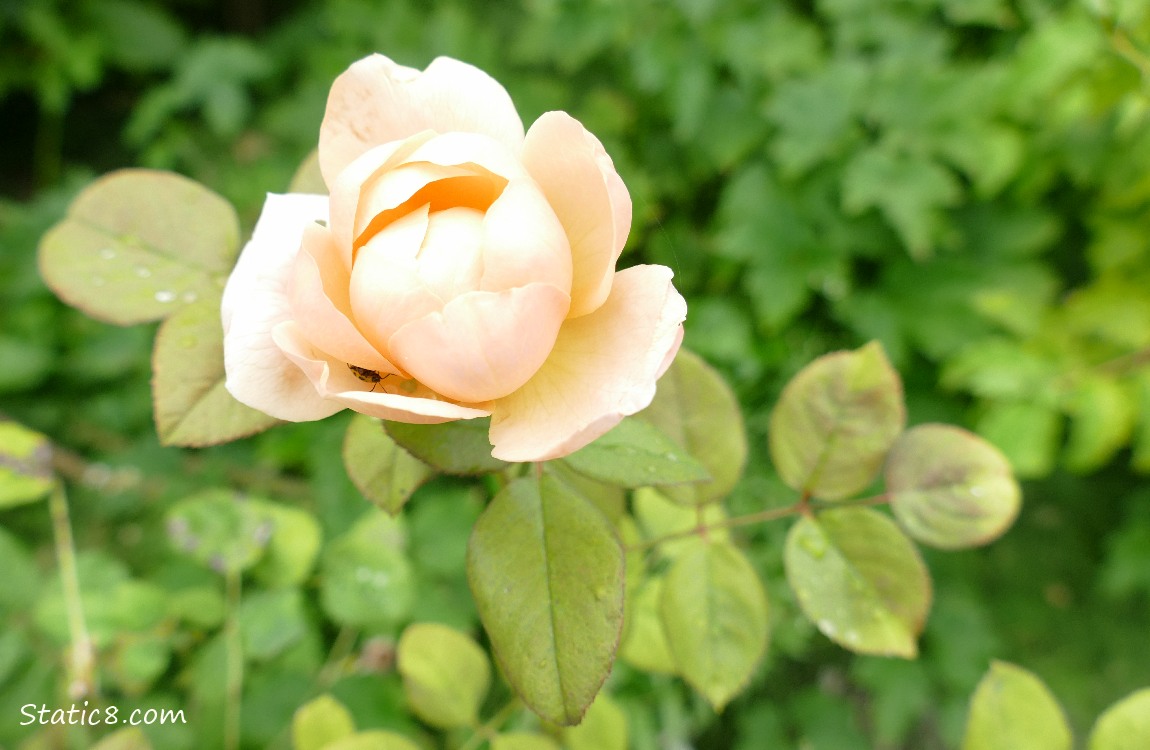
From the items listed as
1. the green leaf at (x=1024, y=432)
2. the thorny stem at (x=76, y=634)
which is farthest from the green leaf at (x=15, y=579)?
the green leaf at (x=1024, y=432)

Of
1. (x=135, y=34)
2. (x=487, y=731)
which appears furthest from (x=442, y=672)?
(x=135, y=34)

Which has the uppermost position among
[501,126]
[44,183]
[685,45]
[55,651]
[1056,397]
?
[501,126]

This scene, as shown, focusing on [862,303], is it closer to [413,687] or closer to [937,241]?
[937,241]

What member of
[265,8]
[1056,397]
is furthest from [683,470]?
[265,8]

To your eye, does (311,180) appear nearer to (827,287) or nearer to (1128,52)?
(1128,52)

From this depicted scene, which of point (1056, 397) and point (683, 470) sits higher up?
point (683, 470)

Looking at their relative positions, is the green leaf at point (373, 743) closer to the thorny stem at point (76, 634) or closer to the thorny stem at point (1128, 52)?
the thorny stem at point (76, 634)
